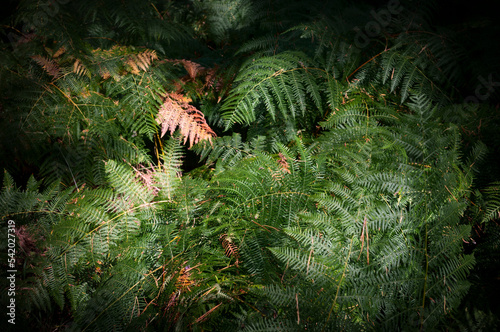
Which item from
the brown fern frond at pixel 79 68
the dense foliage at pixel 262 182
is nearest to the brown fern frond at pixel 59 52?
the dense foliage at pixel 262 182

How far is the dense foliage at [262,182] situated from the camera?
130cm

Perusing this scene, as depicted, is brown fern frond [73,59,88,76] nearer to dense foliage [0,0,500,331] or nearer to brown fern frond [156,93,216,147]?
dense foliage [0,0,500,331]

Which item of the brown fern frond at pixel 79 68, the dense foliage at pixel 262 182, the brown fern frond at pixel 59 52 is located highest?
the brown fern frond at pixel 59 52

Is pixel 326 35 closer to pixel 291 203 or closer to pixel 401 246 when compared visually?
pixel 291 203

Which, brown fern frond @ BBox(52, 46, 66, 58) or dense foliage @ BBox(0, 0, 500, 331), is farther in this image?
brown fern frond @ BBox(52, 46, 66, 58)

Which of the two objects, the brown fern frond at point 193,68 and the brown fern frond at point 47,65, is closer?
the brown fern frond at point 47,65

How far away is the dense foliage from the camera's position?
1302mm

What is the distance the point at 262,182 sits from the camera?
181 centimetres

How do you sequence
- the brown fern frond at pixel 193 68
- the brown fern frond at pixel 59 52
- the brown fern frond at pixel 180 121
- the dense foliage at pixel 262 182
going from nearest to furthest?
the dense foliage at pixel 262 182 < the brown fern frond at pixel 180 121 < the brown fern frond at pixel 59 52 < the brown fern frond at pixel 193 68

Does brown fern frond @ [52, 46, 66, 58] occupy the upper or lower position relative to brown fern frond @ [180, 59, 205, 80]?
upper

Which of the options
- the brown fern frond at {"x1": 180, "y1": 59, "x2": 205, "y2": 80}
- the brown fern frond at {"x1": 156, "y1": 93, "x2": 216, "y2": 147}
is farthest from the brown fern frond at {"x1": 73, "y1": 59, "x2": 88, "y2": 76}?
the brown fern frond at {"x1": 180, "y1": 59, "x2": 205, "y2": 80}

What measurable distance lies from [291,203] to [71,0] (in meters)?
2.65

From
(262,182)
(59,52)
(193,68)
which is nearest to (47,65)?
(59,52)

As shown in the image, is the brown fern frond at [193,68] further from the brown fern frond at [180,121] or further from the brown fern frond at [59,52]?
the brown fern frond at [59,52]
